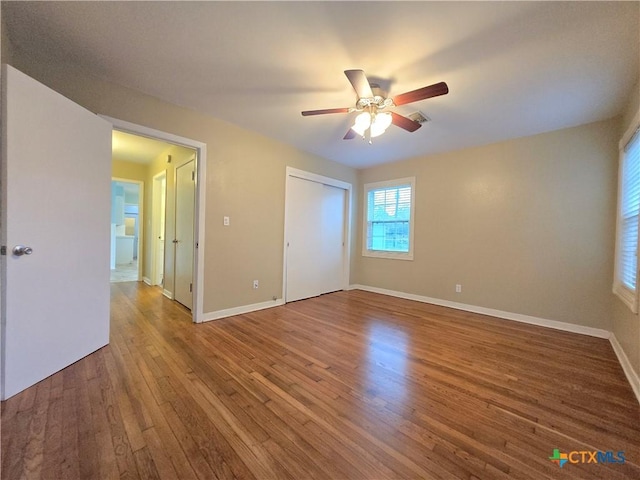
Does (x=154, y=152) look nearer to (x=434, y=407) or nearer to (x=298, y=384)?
(x=298, y=384)

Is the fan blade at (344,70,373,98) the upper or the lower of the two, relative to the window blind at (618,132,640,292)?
upper

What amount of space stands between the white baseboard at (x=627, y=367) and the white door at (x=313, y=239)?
346 cm

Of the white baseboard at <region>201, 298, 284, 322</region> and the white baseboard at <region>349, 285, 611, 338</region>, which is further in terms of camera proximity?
the white baseboard at <region>201, 298, 284, 322</region>

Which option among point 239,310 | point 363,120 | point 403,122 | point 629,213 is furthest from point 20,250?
point 629,213

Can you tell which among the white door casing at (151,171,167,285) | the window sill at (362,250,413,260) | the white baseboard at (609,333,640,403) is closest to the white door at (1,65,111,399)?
the white door casing at (151,171,167,285)

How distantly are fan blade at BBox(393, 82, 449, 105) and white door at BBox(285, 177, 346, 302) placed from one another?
2.26 m

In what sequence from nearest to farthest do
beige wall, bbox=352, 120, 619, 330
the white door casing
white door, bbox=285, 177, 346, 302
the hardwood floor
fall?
the hardwood floor < beige wall, bbox=352, 120, 619, 330 < white door, bbox=285, 177, 346, 302 < the white door casing

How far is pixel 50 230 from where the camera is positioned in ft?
5.81

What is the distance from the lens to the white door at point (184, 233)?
11.1ft

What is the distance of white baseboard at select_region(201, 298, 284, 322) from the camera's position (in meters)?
3.01

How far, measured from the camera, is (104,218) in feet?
7.27

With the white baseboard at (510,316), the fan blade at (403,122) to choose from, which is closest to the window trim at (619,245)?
the white baseboard at (510,316)

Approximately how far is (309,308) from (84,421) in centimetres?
255

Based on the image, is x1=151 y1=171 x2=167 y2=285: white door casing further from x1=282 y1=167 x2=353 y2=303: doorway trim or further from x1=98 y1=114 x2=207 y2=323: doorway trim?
x1=282 y1=167 x2=353 y2=303: doorway trim
